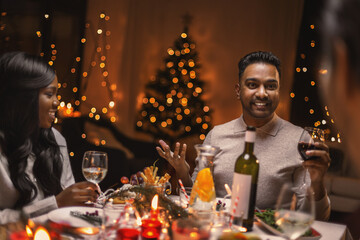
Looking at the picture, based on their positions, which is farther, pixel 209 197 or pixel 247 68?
pixel 247 68

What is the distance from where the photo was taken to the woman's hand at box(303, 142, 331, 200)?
60.5 inches

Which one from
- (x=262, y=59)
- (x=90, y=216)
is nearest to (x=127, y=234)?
(x=90, y=216)

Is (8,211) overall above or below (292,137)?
below

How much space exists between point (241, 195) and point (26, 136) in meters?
0.99

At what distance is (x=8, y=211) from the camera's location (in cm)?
135

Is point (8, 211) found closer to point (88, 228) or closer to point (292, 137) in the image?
point (88, 228)

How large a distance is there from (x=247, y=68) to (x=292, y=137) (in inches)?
17.7

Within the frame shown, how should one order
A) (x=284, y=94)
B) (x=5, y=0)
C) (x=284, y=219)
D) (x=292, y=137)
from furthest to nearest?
(x=284, y=94) < (x=5, y=0) < (x=292, y=137) < (x=284, y=219)

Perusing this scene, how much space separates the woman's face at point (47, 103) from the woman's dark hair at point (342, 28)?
14.9ft

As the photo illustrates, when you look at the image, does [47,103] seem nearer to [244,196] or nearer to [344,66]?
[244,196]

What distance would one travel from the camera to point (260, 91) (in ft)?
6.58

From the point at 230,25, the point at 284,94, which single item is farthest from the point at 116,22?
the point at 284,94

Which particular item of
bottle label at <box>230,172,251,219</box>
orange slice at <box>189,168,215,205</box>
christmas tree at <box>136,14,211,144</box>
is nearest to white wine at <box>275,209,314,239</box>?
bottle label at <box>230,172,251,219</box>

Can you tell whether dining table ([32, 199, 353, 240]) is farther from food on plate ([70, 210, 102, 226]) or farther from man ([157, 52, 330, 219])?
man ([157, 52, 330, 219])
